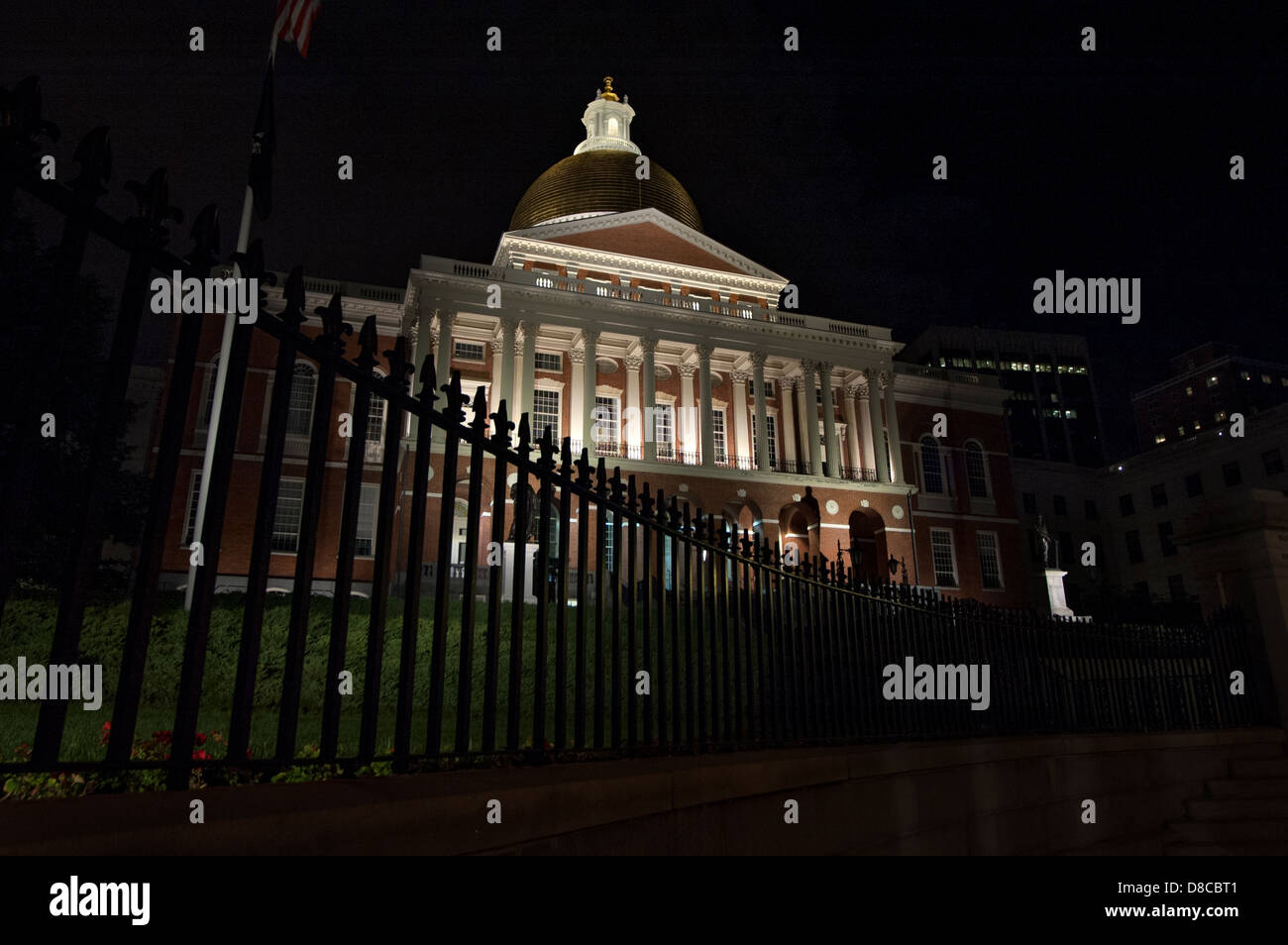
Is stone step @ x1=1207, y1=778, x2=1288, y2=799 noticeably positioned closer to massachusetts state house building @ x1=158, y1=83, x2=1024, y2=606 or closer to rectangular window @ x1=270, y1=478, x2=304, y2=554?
massachusetts state house building @ x1=158, y1=83, x2=1024, y2=606

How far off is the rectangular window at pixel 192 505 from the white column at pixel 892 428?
31590 millimetres

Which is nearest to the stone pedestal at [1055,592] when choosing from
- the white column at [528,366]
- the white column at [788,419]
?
the white column at [788,419]

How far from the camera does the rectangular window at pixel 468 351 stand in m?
37.7

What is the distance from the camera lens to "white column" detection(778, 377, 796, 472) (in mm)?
41188

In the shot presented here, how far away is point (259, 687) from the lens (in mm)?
11469

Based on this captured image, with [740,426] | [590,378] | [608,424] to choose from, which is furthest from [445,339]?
[740,426]

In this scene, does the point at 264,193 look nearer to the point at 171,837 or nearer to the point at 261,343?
the point at 171,837

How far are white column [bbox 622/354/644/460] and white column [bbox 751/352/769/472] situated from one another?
565cm

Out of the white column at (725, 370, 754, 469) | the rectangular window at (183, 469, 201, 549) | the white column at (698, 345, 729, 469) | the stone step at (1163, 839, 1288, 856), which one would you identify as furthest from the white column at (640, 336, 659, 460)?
the stone step at (1163, 839, 1288, 856)

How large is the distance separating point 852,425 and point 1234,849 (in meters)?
36.0

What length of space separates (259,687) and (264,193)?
8744mm

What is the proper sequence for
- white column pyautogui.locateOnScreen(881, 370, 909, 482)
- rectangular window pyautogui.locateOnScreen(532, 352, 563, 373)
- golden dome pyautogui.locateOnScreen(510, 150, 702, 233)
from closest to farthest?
rectangular window pyautogui.locateOnScreen(532, 352, 563, 373), white column pyautogui.locateOnScreen(881, 370, 909, 482), golden dome pyautogui.locateOnScreen(510, 150, 702, 233)
